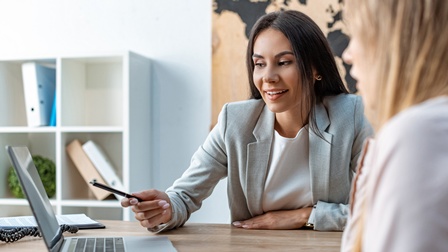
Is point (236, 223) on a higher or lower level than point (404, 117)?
lower

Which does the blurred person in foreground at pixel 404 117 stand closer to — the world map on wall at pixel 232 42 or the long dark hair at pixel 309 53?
the long dark hair at pixel 309 53

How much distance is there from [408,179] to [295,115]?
134 centimetres

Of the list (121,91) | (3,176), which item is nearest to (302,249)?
(121,91)

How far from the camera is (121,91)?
10.6 feet

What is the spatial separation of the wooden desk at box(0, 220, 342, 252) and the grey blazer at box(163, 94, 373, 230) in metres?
0.14

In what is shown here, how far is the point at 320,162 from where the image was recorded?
5.94ft

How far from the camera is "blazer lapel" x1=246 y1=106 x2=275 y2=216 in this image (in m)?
1.83

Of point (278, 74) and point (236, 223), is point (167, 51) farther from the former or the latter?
point (236, 223)

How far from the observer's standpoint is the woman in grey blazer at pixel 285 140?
1.81 metres

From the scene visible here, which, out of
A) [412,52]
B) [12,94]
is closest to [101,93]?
[12,94]

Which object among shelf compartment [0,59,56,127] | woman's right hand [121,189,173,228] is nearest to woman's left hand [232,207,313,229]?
woman's right hand [121,189,173,228]

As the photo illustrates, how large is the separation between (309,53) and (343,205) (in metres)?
0.47

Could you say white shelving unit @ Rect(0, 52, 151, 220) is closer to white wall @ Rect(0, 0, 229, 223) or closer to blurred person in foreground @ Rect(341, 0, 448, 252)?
white wall @ Rect(0, 0, 229, 223)

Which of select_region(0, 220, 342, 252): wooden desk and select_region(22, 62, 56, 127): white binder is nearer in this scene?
select_region(0, 220, 342, 252): wooden desk
